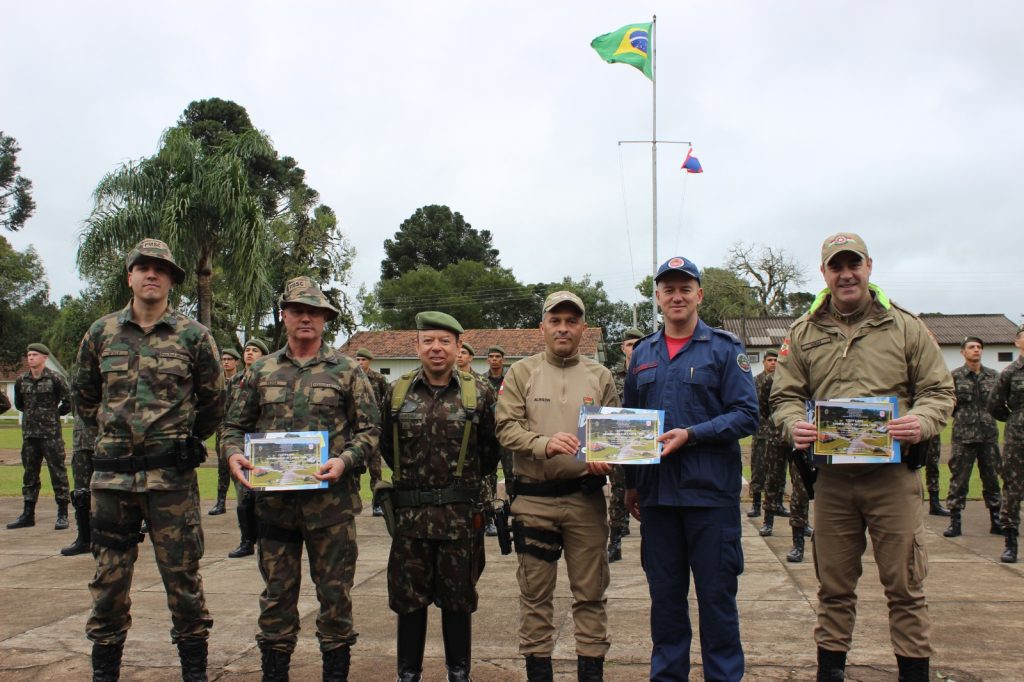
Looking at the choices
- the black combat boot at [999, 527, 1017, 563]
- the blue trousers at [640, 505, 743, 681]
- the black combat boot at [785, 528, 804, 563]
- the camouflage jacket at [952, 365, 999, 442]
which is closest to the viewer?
the blue trousers at [640, 505, 743, 681]

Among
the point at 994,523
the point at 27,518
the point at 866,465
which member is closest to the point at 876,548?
the point at 866,465

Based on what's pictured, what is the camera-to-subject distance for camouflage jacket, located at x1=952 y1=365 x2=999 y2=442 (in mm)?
8969

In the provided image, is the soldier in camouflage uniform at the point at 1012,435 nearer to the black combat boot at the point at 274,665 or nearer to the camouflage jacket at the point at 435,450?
the camouflage jacket at the point at 435,450

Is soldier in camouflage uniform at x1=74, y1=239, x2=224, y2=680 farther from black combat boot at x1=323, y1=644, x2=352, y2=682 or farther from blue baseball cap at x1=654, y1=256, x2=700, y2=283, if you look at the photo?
blue baseball cap at x1=654, y1=256, x2=700, y2=283

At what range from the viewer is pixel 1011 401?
8.12 metres

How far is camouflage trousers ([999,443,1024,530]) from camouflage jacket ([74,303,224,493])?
23.1ft

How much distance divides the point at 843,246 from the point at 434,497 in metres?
2.48

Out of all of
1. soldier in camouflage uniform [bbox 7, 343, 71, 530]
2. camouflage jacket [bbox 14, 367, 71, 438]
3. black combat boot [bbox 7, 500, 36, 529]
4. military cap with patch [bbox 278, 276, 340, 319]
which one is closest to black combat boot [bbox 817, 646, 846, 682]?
military cap with patch [bbox 278, 276, 340, 319]

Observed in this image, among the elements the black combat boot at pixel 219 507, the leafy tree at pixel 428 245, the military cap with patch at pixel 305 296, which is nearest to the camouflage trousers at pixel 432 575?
the military cap with patch at pixel 305 296

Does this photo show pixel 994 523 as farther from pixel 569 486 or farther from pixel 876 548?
pixel 569 486

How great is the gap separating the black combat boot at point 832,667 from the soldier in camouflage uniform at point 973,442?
5.28 m

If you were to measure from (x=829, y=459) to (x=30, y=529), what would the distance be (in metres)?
9.37

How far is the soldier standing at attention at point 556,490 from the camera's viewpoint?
12.9 feet

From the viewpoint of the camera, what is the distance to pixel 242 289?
20703 mm
